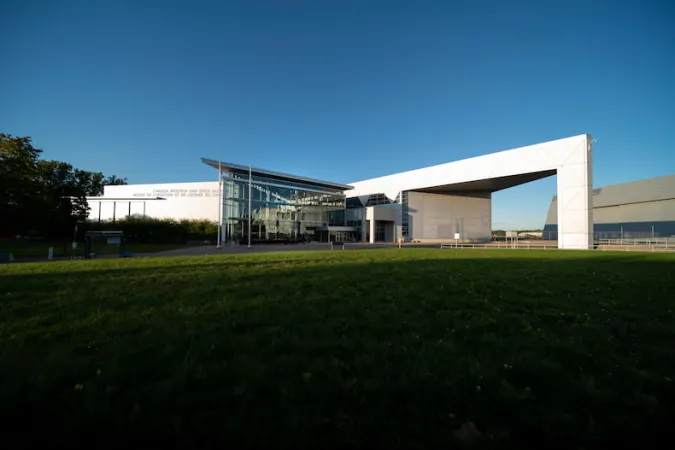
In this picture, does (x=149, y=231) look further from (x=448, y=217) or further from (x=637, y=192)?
(x=637, y=192)

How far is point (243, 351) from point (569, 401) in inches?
133

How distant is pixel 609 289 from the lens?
8.23 metres

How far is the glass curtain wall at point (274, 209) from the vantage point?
4628 cm

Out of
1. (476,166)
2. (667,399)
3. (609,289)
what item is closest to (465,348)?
(667,399)

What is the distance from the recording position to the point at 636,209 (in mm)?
56750

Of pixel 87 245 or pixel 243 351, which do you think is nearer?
pixel 243 351

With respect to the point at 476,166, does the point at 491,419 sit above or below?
below

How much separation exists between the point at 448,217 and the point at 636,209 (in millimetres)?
33606

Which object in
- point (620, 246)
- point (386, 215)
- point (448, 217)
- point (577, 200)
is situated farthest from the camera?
point (448, 217)

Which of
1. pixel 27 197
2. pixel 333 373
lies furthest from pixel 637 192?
pixel 27 197

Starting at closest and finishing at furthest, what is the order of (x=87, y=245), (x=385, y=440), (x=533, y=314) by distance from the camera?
(x=385, y=440)
(x=533, y=314)
(x=87, y=245)

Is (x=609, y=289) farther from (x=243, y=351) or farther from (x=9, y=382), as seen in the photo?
(x=9, y=382)

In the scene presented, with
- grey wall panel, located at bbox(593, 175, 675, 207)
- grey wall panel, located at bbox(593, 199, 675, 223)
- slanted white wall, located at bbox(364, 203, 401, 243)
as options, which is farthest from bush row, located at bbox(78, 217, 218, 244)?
grey wall panel, located at bbox(593, 175, 675, 207)

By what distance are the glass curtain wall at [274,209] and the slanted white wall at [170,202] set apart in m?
20.8
